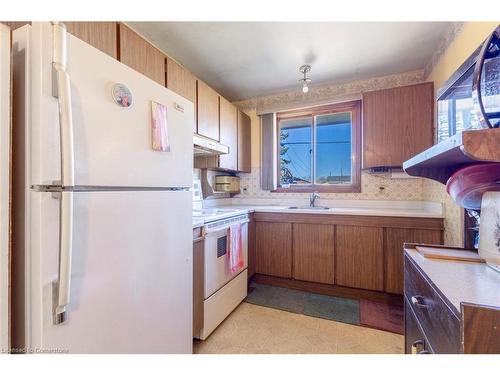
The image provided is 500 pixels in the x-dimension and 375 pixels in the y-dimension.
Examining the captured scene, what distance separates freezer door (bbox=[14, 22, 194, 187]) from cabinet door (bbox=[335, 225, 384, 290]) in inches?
70.6

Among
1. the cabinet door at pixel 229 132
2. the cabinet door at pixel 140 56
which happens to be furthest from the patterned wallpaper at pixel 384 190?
the cabinet door at pixel 140 56

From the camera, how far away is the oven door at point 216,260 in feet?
5.30

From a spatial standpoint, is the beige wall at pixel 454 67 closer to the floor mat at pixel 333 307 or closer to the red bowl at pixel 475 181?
the red bowl at pixel 475 181

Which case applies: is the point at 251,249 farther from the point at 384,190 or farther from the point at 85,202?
the point at 85,202

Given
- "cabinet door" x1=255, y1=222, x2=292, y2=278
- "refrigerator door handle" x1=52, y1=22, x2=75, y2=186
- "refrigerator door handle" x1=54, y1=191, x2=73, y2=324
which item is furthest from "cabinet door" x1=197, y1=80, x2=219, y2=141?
"refrigerator door handle" x1=54, y1=191, x2=73, y2=324

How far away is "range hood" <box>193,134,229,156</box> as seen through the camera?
1901 millimetres

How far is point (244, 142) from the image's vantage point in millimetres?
2951

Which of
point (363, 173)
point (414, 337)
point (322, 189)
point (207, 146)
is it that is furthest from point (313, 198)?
point (414, 337)

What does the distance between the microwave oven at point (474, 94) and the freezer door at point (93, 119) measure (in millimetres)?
1232

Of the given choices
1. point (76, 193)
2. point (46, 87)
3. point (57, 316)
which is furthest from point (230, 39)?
point (57, 316)

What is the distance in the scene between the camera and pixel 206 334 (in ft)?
5.21

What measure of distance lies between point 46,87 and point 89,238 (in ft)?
1.58

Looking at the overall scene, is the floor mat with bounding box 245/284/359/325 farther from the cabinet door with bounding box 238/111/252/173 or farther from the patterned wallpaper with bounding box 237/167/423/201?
the cabinet door with bounding box 238/111/252/173
